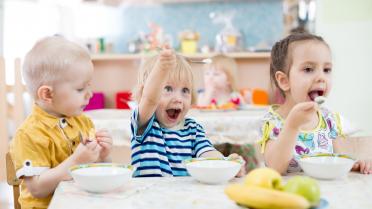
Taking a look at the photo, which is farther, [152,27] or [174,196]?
[152,27]

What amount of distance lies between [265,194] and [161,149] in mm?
719

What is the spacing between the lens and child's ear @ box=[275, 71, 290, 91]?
5.33ft

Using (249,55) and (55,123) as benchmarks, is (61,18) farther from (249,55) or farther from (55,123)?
(55,123)

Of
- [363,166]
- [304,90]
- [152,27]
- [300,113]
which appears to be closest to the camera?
[300,113]

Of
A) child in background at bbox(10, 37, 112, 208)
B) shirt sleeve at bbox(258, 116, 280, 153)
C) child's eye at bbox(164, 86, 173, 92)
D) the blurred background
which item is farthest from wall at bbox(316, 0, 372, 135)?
child in background at bbox(10, 37, 112, 208)

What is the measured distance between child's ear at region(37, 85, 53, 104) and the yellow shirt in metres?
0.04

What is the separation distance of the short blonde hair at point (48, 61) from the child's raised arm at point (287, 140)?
1.87 feet

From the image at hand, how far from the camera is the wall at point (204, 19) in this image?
5.25m

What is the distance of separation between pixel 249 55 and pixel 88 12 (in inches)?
73.6

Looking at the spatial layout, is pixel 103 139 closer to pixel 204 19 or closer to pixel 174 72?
pixel 174 72

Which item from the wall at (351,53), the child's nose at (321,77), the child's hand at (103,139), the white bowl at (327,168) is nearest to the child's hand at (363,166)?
the white bowl at (327,168)

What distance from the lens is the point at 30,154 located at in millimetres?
1353

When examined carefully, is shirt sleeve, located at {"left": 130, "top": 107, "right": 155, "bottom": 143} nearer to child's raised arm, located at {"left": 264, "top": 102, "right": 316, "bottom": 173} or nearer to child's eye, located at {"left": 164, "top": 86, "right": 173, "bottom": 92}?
child's eye, located at {"left": 164, "top": 86, "right": 173, "bottom": 92}

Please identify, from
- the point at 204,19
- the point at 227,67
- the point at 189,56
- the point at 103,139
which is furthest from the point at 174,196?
the point at 204,19
